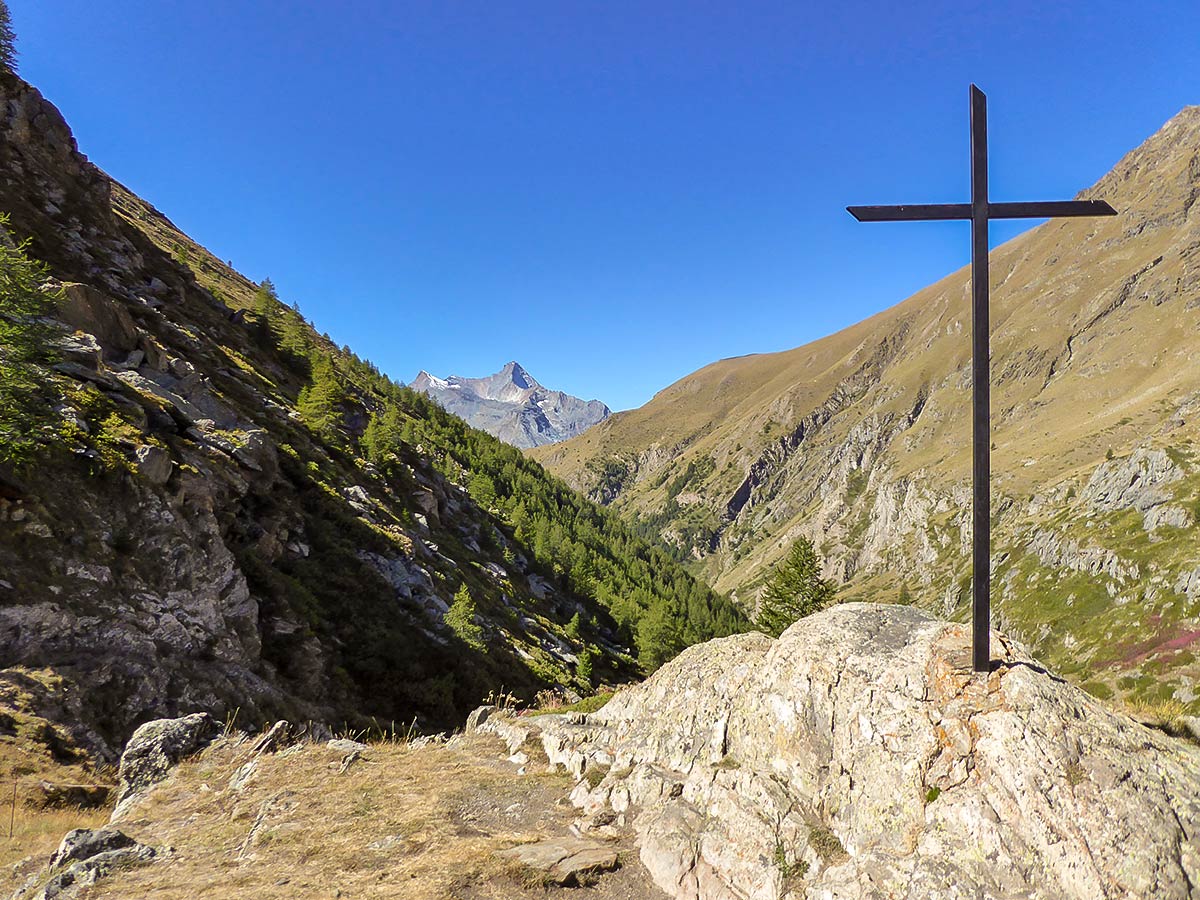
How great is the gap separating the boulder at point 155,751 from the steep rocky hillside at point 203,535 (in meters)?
1.71

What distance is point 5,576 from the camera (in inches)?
579

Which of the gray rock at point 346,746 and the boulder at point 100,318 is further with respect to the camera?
the boulder at point 100,318

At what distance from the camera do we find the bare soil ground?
802 cm

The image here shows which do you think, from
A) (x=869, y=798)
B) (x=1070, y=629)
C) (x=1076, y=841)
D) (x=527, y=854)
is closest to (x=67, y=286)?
(x=527, y=854)

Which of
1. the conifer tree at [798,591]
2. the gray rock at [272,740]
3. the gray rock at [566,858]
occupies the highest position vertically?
the gray rock at [272,740]

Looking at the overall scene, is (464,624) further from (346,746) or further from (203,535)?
(346,746)

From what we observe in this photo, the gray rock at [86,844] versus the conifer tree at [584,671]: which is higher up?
the gray rock at [86,844]

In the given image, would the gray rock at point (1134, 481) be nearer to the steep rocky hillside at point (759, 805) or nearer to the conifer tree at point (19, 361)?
the steep rocky hillside at point (759, 805)

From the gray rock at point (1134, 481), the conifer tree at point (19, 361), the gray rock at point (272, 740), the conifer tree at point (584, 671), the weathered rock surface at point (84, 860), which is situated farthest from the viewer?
the gray rock at point (1134, 481)

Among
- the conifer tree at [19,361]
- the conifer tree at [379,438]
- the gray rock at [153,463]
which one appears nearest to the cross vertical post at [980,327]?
the conifer tree at [19,361]

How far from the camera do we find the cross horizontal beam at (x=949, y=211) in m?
8.43

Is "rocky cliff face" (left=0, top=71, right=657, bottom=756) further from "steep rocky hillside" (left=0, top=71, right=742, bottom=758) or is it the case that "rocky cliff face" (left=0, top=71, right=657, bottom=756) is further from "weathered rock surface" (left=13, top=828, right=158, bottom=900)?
"weathered rock surface" (left=13, top=828, right=158, bottom=900)

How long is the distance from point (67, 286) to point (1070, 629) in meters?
154

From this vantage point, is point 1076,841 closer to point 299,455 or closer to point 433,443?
point 299,455
